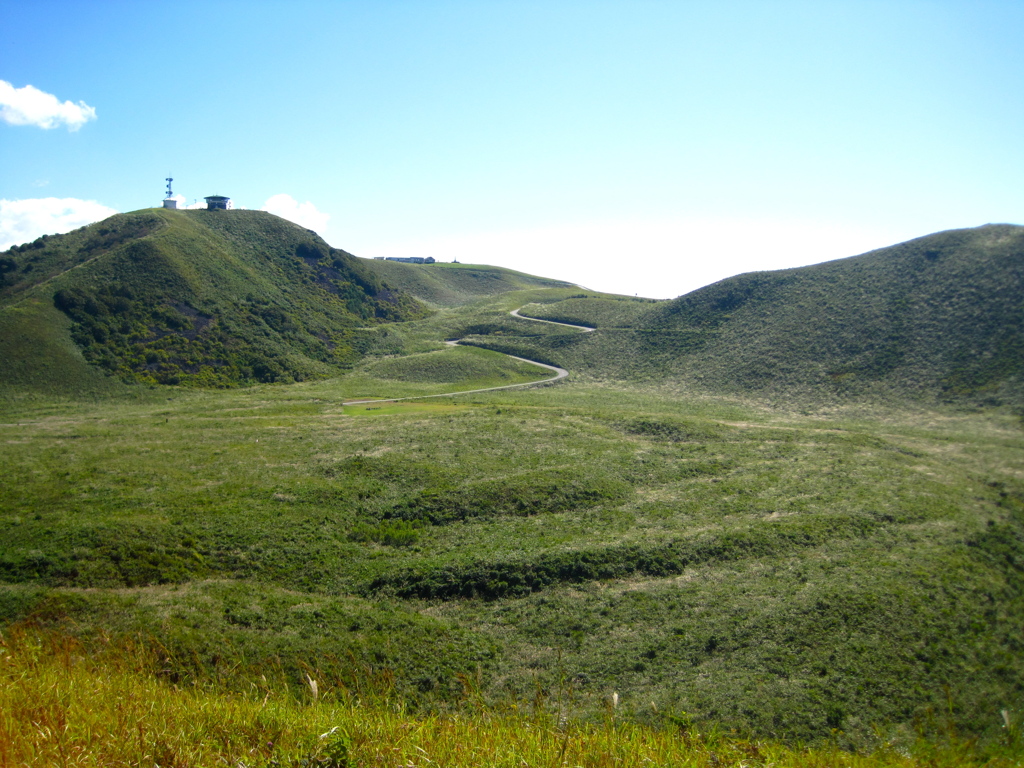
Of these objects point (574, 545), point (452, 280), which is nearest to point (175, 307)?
point (574, 545)

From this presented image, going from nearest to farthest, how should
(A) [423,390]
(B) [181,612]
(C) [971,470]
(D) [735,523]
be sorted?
(B) [181,612] → (D) [735,523] → (C) [971,470] → (A) [423,390]

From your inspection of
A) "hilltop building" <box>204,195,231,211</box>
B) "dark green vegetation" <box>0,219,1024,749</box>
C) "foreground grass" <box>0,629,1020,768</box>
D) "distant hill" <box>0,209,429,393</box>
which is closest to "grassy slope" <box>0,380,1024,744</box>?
"dark green vegetation" <box>0,219,1024,749</box>

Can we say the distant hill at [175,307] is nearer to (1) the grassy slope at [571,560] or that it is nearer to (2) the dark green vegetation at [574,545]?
(2) the dark green vegetation at [574,545]

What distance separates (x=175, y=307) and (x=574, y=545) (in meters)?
68.0

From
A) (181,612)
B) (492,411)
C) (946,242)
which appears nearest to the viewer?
(181,612)

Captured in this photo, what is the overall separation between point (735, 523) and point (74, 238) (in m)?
99.6

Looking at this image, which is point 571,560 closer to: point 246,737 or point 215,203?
point 246,737

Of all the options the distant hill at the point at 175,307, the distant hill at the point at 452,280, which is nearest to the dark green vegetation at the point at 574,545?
the distant hill at the point at 175,307

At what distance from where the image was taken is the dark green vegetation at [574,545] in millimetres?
14797

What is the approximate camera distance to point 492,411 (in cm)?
4881

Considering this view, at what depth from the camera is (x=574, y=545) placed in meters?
23.1

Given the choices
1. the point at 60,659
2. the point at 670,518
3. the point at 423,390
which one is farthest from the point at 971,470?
the point at 423,390

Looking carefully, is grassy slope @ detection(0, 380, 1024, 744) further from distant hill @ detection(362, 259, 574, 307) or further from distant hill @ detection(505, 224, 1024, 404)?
distant hill @ detection(362, 259, 574, 307)

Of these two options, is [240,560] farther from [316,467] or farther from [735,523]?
[735,523]
